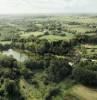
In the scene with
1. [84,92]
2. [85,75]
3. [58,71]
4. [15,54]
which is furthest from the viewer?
[15,54]

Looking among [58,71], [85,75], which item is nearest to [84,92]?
[85,75]

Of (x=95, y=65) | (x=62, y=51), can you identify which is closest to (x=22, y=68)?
(x=95, y=65)

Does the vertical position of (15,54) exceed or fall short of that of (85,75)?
it falls short

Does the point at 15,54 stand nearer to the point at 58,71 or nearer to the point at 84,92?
the point at 58,71

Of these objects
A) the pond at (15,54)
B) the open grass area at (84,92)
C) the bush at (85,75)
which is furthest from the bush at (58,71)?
the pond at (15,54)

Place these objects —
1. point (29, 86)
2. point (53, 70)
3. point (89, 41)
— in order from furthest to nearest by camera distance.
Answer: point (89, 41) → point (53, 70) → point (29, 86)

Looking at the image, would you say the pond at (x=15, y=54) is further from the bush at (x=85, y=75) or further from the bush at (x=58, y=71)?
the bush at (x=85, y=75)

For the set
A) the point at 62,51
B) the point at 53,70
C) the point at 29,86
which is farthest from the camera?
the point at 62,51

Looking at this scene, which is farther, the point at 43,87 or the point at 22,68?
the point at 22,68

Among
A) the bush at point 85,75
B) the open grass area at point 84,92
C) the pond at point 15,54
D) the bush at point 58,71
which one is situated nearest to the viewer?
the open grass area at point 84,92

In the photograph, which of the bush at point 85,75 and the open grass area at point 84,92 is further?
the bush at point 85,75

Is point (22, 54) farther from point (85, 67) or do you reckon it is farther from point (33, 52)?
point (85, 67)
